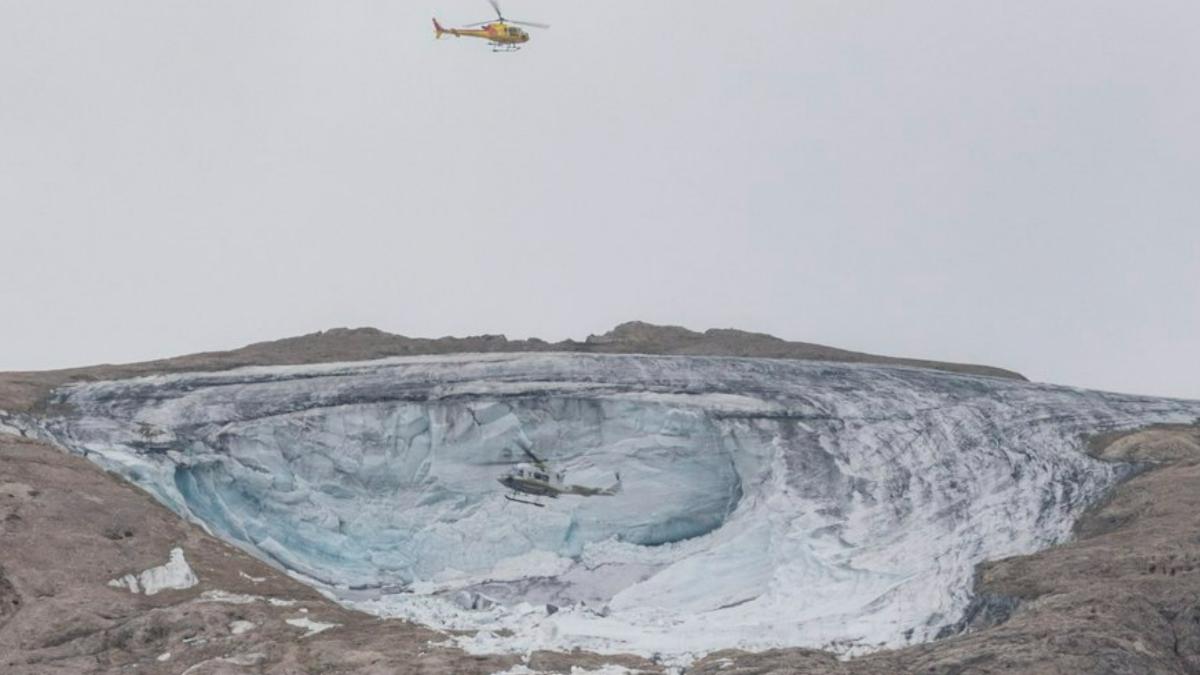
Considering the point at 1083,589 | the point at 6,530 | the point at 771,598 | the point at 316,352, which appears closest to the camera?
the point at 1083,589

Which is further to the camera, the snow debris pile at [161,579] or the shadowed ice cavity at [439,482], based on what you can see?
the shadowed ice cavity at [439,482]

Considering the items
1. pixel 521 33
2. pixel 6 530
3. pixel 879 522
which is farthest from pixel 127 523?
pixel 521 33

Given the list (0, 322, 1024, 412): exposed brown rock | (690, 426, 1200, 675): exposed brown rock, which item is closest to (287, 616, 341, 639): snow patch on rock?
(690, 426, 1200, 675): exposed brown rock

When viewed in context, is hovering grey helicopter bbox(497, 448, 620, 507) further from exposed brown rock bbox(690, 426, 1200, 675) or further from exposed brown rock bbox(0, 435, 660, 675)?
exposed brown rock bbox(690, 426, 1200, 675)

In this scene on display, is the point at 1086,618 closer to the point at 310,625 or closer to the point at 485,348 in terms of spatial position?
the point at 310,625

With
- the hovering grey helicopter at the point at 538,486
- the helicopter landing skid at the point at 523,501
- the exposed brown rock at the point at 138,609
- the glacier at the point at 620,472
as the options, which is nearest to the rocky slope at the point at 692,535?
the exposed brown rock at the point at 138,609

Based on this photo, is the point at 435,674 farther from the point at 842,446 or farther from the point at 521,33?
the point at 521,33

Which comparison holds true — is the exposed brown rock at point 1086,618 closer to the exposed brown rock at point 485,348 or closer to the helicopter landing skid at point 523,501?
the helicopter landing skid at point 523,501
